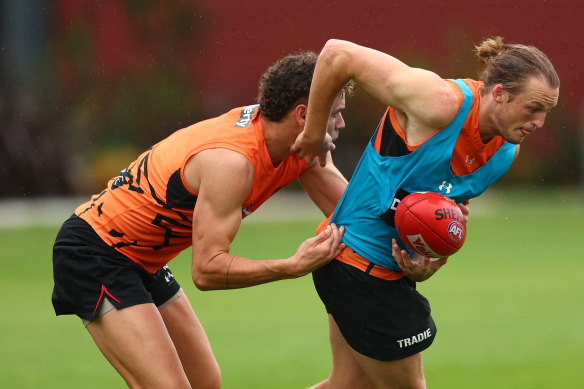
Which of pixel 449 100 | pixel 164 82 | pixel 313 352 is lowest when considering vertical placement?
pixel 164 82

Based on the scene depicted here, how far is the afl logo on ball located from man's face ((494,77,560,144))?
52 cm

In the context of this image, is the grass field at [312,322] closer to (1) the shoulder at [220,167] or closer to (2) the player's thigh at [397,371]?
(2) the player's thigh at [397,371]

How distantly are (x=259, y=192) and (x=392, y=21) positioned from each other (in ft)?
72.2

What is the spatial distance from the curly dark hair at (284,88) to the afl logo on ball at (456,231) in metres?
1.16

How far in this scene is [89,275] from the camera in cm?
518

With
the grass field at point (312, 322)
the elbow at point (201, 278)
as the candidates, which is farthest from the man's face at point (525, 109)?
the grass field at point (312, 322)

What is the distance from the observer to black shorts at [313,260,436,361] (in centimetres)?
489

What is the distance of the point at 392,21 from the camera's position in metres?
26.6

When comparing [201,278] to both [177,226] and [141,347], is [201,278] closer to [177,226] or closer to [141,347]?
[177,226]

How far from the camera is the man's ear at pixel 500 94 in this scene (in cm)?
461

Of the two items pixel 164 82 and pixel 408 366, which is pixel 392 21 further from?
pixel 408 366

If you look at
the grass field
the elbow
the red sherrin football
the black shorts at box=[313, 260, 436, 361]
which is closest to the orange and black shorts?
the black shorts at box=[313, 260, 436, 361]

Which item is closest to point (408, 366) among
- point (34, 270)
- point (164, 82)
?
point (34, 270)

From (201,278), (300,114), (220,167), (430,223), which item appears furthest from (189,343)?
(430,223)
